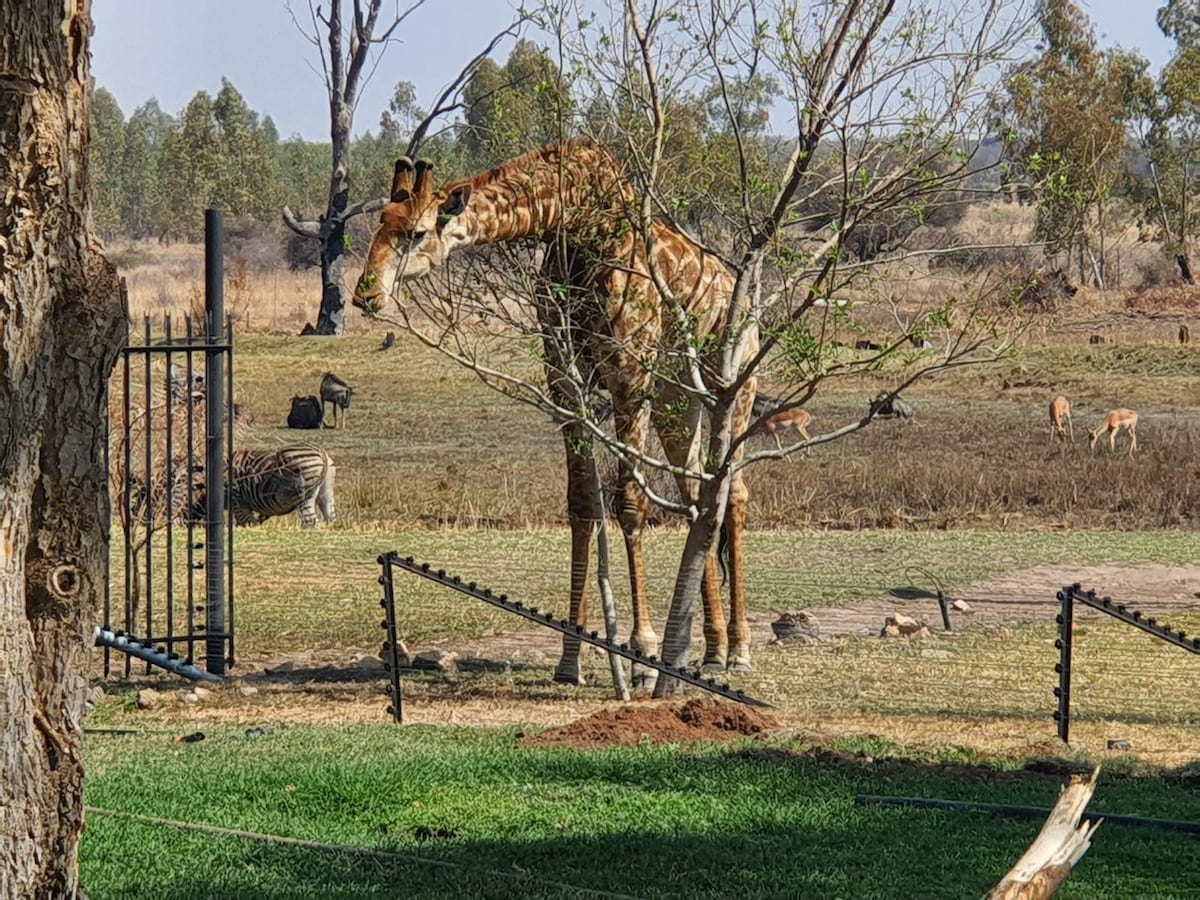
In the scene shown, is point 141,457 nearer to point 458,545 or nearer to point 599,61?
point 458,545

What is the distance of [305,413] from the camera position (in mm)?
31109

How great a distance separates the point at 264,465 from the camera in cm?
2081

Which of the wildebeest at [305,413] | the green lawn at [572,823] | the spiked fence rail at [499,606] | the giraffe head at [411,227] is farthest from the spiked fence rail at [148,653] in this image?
the wildebeest at [305,413]

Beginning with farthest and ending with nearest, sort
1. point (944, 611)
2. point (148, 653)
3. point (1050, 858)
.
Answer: point (944, 611), point (148, 653), point (1050, 858)

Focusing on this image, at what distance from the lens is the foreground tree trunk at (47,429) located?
15.1 feet

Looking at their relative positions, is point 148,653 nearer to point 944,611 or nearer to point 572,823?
point 572,823

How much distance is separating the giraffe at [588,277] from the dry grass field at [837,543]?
1.21 metres

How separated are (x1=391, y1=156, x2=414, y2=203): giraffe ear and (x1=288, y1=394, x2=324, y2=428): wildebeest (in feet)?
67.8

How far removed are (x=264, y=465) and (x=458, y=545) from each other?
4098 millimetres

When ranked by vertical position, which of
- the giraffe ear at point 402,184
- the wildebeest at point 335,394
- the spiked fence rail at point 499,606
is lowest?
the spiked fence rail at point 499,606

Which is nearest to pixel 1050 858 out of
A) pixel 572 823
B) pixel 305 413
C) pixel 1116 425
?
pixel 572 823

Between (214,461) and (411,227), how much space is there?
2379mm

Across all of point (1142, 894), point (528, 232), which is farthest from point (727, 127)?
point (1142, 894)

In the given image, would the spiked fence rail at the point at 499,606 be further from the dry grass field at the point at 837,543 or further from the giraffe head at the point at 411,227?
the giraffe head at the point at 411,227
